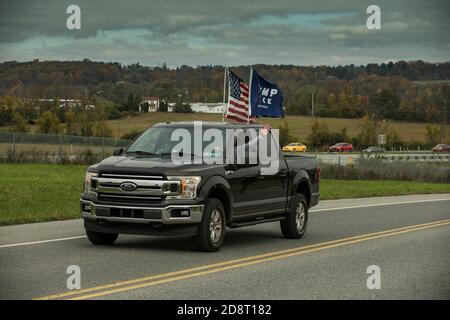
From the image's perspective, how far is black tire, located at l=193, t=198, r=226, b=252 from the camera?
41.8ft

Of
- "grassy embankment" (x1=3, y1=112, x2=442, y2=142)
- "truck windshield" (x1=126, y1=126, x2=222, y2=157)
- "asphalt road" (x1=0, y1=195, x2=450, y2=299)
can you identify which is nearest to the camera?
"asphalt road" (x1=0, y1=195, x2=450, y2=299)

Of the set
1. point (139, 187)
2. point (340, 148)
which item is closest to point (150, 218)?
point (139, 187)

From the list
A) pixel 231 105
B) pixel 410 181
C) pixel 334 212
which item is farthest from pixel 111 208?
pixel 410 181

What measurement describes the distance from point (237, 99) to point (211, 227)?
50.8ft

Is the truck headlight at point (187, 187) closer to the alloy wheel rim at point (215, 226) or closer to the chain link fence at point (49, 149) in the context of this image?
the alloy wheel rim at point (215, 226)

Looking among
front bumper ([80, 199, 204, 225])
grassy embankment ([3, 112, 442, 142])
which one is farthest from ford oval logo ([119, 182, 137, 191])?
grassy embankment ([3, 112, 442, 142])

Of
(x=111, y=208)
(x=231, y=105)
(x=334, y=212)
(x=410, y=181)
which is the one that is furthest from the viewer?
(x=410, y=181)

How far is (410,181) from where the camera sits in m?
51.9

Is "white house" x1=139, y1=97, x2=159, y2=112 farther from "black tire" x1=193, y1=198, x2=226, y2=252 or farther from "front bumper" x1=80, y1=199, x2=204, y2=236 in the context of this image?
"front bumper" x1=80, y1=199, x2=204, y2=236

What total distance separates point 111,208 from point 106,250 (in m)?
0.70

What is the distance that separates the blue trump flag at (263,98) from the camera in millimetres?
29266

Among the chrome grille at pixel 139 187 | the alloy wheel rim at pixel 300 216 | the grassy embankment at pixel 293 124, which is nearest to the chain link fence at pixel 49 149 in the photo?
the alloy wheel rim at pixel 300 216

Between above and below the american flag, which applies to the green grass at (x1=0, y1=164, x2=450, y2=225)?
below
